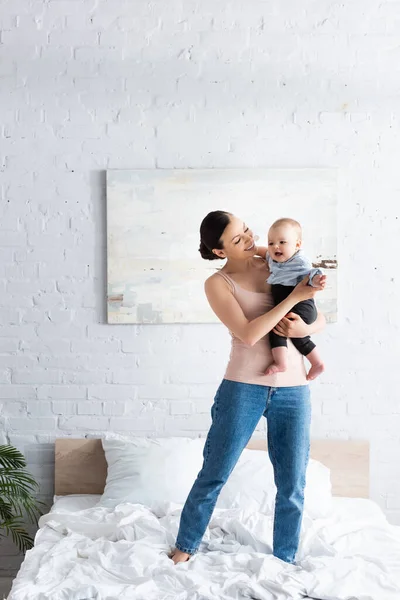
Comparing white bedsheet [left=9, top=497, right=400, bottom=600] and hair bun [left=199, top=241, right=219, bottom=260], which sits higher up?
hair bun [left=199, top=241, right=219, bottom=260]

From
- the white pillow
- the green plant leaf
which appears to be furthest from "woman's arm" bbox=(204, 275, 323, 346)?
the green plant leaf

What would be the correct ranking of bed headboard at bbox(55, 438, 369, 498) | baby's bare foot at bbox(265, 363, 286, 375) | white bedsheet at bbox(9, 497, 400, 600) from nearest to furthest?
white bedsheet at bbox(9, 497, 400, 600) < baby's bare foot at bbox(265, 363, 286, 375) < bed headboard at bbox(55, 438, 369, 498)

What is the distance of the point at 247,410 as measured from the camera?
228 cm

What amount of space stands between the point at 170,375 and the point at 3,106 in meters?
1.48

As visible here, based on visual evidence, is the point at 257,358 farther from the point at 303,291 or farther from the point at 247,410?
the point at 303,291

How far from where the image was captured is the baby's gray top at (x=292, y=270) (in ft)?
7.42

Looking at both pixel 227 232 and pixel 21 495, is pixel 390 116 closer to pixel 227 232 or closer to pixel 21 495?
pixel 227 232

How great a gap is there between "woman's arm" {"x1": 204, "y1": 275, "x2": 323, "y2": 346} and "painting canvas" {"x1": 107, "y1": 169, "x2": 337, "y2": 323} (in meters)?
0.89

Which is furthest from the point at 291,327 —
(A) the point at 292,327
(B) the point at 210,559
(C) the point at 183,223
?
(C) the point at 183,223

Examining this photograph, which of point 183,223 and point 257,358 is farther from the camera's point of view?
point 183,223

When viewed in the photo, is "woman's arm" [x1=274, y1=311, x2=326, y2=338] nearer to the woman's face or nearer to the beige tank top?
the beige tank top

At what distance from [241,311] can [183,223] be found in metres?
1.04

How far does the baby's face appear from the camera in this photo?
2215 millimetres

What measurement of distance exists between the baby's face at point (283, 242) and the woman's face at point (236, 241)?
101 mm
